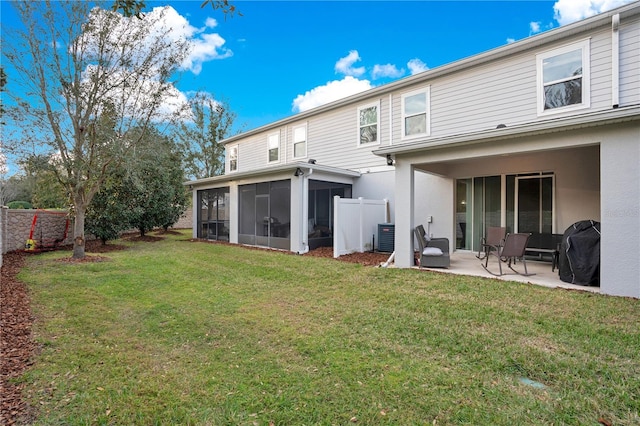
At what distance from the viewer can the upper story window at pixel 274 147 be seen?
1502cm

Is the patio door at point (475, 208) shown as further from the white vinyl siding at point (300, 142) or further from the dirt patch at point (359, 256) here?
the white vinyl siding at point (300, 142)

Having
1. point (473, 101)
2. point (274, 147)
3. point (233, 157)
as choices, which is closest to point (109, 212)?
point (233, 157)

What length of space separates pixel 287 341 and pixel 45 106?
9743 millimetres

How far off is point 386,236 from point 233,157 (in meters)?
11.1

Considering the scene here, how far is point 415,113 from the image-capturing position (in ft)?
34.2

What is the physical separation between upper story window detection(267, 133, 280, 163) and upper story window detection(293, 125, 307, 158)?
114 cm

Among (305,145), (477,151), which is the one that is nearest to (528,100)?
(477,151)

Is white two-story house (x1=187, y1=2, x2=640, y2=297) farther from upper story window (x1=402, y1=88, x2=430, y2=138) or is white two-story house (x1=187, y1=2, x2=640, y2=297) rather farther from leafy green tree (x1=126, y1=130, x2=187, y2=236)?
leafy green tree (x1=126, y1=130, x2=187, y2=236)

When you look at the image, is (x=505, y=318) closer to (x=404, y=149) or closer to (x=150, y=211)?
(x=404, y=149)

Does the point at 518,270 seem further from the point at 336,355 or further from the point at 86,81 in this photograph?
the point at 86,81

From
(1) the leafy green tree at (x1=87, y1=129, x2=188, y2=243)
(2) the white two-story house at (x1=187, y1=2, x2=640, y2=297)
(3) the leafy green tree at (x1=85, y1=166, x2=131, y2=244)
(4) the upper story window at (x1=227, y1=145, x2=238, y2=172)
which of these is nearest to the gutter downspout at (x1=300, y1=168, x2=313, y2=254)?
(2) the white two-story house at (x1=187, y1=2, x2=640, y2=297)

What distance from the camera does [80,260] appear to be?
9.07 meters

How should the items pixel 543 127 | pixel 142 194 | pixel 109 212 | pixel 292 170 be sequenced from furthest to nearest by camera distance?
pixel 142 194 → pixel 109 212 → pixel 292 170 → pixel 543 127

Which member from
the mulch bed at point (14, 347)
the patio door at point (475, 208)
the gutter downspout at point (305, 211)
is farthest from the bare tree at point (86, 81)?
the patio door at point (475, 208)
